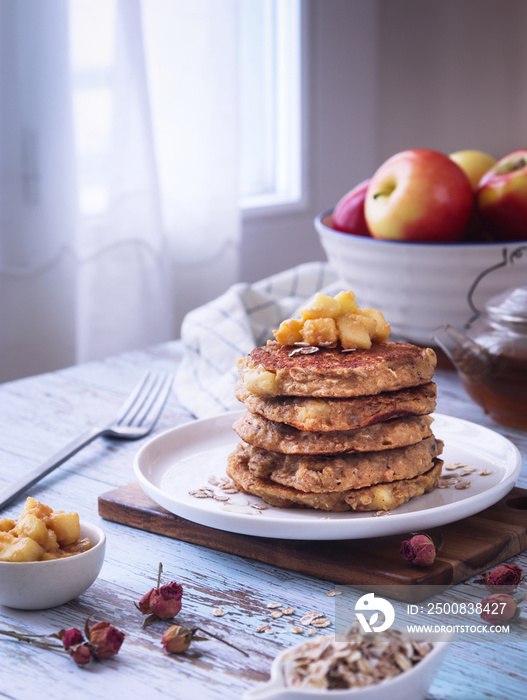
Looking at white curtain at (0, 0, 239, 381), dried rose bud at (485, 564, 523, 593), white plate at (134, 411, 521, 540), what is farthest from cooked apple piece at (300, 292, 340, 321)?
white curtain at (0, 0, 239, 381)

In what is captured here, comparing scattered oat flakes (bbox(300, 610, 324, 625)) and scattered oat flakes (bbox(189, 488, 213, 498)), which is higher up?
scattered oat flakes (bbox(189, 488, 213, 498))

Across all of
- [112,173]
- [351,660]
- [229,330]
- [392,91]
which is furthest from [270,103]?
[351,660]

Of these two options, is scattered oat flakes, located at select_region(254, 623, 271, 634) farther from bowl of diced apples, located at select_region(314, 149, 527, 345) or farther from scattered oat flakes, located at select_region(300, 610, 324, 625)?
bowl of diced apples, located at select_region(314, 149, 527, 345)

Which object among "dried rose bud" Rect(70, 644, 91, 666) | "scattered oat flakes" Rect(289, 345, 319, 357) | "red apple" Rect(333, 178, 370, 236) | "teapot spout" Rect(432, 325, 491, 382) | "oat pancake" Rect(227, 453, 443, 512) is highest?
"red apple" Rect(333, 178, 370, 236)

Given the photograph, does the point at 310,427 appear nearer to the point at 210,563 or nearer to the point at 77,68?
the point at 210,563

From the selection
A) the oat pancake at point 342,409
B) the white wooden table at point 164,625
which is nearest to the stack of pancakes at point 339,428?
the oat pancake at point 342,409

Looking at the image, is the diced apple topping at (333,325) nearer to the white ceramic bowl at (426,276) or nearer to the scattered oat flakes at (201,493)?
the scattered oat flakes at (201,493)
